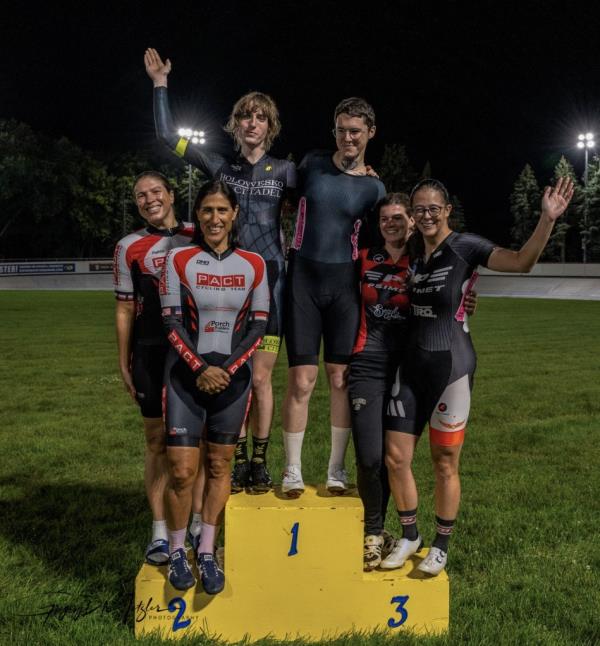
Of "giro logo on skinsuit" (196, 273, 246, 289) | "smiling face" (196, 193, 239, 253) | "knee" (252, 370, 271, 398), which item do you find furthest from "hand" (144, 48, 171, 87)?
"knee" (252, 370, 271, 398)

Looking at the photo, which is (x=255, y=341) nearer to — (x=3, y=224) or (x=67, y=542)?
(x=67, y=542)

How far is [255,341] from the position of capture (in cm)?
438

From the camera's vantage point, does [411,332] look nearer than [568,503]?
Yes

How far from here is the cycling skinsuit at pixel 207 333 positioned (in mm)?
4285

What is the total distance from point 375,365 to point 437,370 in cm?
49

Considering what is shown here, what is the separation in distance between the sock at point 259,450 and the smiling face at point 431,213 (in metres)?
2.06

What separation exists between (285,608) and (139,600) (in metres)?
0.95

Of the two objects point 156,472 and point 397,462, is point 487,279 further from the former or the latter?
point 156,472

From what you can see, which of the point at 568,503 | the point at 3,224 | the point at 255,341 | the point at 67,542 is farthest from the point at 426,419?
the point at 3,224

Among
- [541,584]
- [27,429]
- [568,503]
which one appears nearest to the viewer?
[541,584]

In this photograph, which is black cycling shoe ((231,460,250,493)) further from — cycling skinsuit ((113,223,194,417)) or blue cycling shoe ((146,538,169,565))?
cycling skinsuit ((113,223,194,417))

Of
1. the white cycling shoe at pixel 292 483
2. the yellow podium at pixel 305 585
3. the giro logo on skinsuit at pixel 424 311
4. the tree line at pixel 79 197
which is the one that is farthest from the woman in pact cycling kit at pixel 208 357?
the tree line at pixel 79 197

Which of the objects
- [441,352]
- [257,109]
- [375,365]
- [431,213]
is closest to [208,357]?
[375,365]

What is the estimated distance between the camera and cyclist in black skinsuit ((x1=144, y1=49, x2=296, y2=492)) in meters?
5.10
